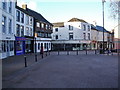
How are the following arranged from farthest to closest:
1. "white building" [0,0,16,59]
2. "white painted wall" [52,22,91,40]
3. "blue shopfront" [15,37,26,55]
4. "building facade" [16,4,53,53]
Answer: "white painted wall" [52,22,91,40], "building facade" [16,4,53,53], "blue shopfront" [15,37,26,55], "white building" [0,0,16,59]

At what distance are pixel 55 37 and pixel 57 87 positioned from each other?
4113 centimetres

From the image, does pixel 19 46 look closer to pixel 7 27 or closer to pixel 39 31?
pixel 7 27

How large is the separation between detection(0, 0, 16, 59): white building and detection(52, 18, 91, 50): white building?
23.6 m

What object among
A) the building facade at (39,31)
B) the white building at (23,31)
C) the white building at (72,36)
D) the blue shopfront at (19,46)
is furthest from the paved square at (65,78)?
the white building at (72,36)

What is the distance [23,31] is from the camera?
2711 cm

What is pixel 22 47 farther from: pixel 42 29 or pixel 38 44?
pixel 42 29

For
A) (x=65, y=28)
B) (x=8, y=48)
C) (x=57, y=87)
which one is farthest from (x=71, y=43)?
(x=57, y=87)

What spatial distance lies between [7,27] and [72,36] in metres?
27.6

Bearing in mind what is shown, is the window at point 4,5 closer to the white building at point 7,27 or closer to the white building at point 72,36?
the white building at point 7,27

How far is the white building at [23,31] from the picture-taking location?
24484mm

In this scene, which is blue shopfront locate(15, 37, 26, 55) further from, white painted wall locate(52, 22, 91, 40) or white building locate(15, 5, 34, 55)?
white painted wall locate(52, 22, 91, 40)

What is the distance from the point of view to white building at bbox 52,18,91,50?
43656mm

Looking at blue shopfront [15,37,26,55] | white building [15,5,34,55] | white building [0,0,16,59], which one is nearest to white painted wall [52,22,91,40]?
white building [15,5,34,55]

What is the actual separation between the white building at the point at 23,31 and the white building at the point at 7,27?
206 centimetres
